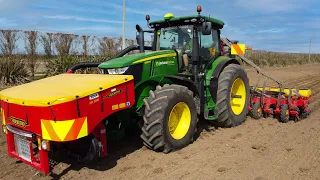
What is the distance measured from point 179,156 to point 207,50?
2.42 metres

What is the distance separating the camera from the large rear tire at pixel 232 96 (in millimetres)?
5746

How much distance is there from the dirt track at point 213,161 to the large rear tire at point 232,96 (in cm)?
40

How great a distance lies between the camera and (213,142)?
5.25 metres

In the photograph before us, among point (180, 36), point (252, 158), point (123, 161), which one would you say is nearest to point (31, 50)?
point (180, 36)

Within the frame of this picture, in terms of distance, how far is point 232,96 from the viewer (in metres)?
6.35

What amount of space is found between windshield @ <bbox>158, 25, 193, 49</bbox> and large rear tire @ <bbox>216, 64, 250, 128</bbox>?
1046 millimetres

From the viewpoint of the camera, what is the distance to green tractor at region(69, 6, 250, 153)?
14.6ft

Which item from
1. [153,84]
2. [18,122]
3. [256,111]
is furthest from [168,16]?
[18,122]

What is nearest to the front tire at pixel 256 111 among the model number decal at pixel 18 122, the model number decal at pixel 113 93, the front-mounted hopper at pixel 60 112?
the front-mounted hopper at pixel 60 112

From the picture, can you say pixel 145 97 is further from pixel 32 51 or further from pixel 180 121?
pixel 32 51

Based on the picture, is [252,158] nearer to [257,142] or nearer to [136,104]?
[257,142]

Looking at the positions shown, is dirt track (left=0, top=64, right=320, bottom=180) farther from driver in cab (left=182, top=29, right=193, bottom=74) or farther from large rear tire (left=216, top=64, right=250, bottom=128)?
driver in cab (left=182, top=29, right=193, bottom=74)

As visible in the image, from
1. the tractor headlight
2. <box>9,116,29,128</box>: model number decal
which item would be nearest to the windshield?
the tractor headlight

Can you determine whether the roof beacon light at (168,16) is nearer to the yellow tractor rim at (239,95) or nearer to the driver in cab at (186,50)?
the driver in cab at (186,50)
